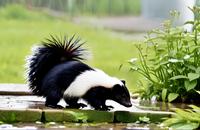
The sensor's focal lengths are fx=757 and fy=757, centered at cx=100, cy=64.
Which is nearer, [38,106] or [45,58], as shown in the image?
[38,106]

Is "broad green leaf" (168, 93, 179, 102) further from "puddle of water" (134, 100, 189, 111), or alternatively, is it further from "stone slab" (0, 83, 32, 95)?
"stone slab" (0, 83, 32, 95)

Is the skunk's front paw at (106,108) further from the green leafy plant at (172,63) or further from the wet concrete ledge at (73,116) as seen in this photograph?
the green leafy plant at (172,63)

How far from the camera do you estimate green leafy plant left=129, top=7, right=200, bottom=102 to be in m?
6.30

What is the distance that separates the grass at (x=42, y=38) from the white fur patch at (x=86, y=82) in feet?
13.5

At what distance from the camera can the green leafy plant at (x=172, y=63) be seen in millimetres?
6301

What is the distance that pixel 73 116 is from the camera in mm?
5516

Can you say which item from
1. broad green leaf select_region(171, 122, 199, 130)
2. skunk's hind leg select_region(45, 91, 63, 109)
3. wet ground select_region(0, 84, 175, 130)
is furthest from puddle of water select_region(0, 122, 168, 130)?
skunk's hind leg select_region(45, 91, 63, 109)

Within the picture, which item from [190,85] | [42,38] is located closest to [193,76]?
[190,85]

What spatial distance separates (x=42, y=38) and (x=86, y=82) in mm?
6144

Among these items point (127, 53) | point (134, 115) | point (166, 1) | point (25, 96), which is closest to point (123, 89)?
point (134, 115)

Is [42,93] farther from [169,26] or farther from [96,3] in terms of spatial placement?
[96,3]

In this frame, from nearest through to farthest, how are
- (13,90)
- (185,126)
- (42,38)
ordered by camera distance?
(185,126)
(13,90)
(42,38)

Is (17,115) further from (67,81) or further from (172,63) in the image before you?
(172,63)

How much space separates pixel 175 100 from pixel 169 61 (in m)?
0.36
